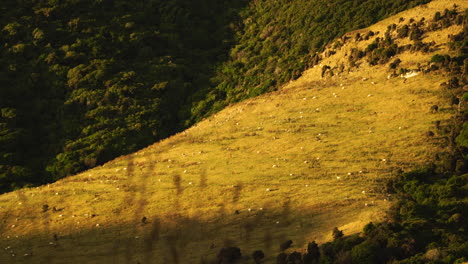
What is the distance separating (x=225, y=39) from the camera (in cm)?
8288

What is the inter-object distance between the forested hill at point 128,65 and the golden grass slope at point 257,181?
7.23m

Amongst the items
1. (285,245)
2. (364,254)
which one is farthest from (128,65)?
(364,254)

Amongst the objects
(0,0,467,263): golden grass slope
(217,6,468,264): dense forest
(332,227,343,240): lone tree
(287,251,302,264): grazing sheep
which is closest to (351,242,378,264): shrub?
(217,6,468,264): dense forest

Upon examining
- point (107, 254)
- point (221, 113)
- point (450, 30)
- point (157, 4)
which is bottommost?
point (107, 254)

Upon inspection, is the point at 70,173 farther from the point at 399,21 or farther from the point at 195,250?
the point at 399,21

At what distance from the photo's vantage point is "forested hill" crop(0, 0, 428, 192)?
60844 millimetres

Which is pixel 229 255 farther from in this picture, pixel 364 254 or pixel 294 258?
pixel 364 254

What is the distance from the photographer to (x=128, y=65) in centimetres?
7294

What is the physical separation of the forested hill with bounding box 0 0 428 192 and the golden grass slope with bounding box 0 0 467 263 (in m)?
7.23

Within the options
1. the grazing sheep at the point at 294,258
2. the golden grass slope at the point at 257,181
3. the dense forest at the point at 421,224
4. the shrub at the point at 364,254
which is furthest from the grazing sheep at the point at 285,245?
the shrub at the point at 364,254

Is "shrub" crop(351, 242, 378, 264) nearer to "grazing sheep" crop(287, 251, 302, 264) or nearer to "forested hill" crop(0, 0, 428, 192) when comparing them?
"grazing sheep" crop(287, 251, 302, 264)

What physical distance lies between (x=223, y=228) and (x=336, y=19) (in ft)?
128

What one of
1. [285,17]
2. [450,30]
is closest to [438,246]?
[450,30]

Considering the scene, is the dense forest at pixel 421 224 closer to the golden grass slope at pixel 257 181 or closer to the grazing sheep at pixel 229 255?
the grazing sheep at pixel 229 255
